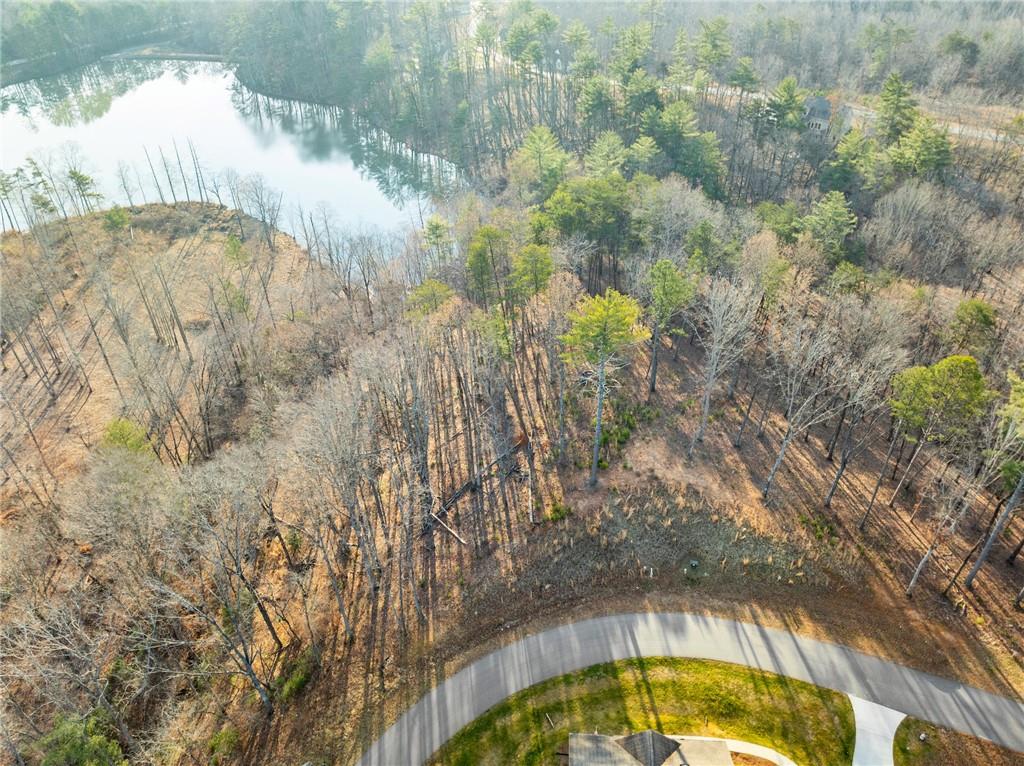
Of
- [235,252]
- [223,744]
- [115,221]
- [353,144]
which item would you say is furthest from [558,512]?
[353,144]

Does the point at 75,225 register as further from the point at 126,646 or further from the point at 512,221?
the point at 126,646

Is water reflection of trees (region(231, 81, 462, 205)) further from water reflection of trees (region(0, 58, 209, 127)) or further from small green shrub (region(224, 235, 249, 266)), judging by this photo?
small green shrub (region(224, 235, 249, 266))

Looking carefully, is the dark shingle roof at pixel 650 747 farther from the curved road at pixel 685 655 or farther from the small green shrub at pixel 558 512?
the small green shrub at pixel 558 512

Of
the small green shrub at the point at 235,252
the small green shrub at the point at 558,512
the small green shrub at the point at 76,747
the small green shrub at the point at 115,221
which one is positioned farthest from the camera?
the small green shrub at the point at 115,221

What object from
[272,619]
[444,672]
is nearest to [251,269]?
[272,619]

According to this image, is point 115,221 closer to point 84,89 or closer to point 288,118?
point 288,118

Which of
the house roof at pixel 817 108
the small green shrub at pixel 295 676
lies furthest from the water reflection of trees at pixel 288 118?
the small green shrub at pixel 295 676

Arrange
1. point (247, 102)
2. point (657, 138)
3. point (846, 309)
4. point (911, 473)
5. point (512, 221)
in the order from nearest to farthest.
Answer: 1. point (911, 473)
2. point (846, 309)
3. point (512, 221)
4. point (657, 138)
5. point (247, 102)
